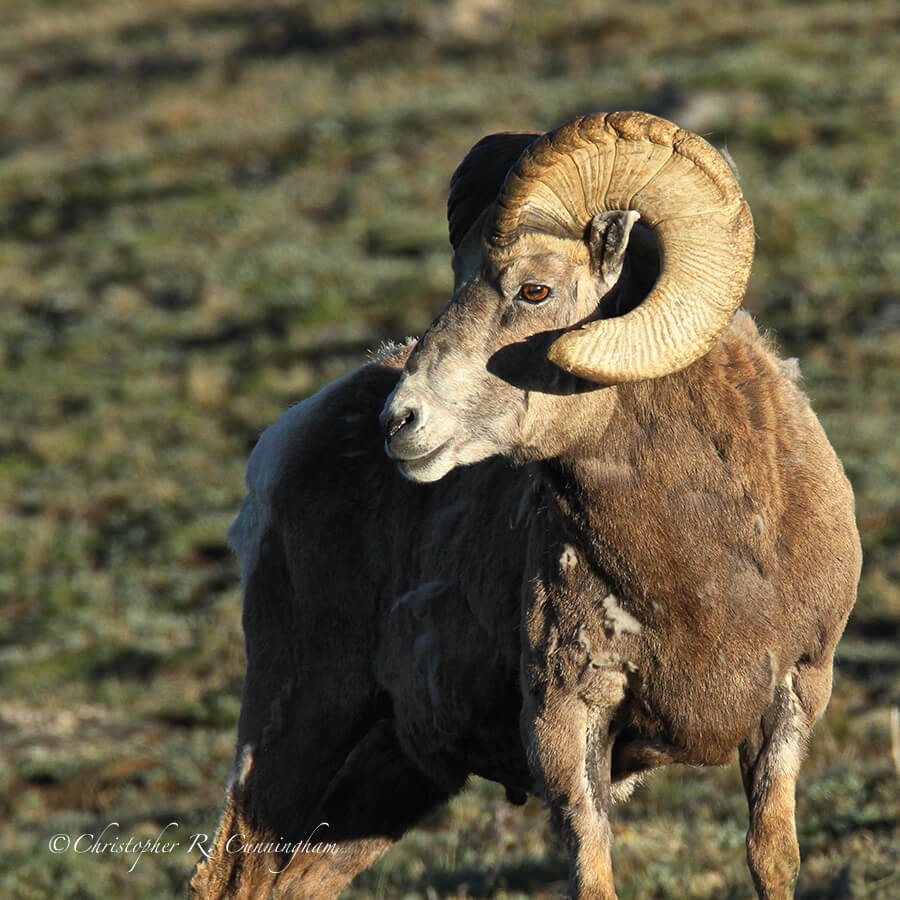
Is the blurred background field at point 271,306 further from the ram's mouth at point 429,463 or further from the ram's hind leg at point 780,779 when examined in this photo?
the ram's mouth at point 429,463

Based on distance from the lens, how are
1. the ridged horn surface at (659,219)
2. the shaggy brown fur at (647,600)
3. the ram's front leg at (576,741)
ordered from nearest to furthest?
the ridged horn surface at (659,219) < the shaggy brown fur at (647,600) < the ram's front leg at (576,741)

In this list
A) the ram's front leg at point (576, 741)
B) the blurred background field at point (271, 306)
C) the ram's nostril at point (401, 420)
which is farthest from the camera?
the blurred background field at point (271, 306)

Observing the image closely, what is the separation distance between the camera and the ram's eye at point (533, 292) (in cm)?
466

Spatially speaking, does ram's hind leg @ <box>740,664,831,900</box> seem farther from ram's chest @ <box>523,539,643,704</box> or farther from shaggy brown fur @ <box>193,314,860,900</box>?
ram's chest @ <box>523,539,643,704</box>

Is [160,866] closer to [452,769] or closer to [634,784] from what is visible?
[452,769]

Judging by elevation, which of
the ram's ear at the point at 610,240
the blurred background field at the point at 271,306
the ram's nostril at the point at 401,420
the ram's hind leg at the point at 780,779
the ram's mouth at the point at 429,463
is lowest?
the blurred background field at the point at 271,306

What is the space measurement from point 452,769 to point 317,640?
82 cm

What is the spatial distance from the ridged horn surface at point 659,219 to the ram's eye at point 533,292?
9.2 inches

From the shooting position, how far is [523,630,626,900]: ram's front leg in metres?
4.84

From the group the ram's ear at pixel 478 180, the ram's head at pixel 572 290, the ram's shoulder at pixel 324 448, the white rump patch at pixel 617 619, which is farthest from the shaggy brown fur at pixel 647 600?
the ram's ear at pixel 478 180

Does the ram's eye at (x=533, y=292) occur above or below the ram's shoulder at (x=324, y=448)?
above

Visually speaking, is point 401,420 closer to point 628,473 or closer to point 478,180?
point 628,473

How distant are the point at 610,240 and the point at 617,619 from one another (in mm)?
1231

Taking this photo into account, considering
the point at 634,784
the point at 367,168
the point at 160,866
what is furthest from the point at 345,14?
the point at 634,784
